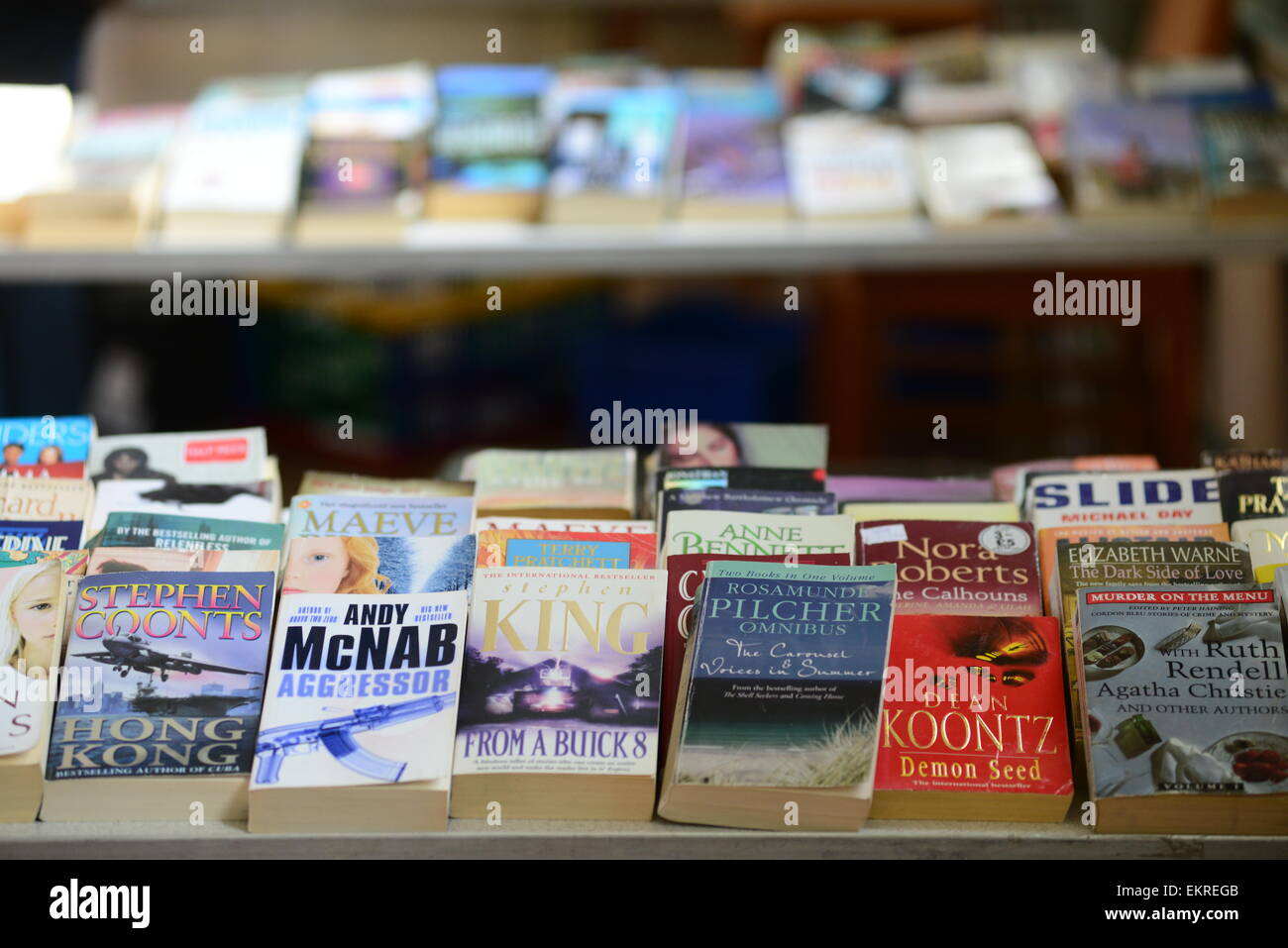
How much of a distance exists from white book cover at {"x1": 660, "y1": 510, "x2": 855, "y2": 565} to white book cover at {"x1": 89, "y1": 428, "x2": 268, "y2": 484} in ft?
1.83

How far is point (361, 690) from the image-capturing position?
139 cm

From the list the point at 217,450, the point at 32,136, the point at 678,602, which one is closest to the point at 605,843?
the point at 678,602

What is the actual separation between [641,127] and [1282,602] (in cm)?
186

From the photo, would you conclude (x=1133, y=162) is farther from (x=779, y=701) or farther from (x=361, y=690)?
(x=361, y=690)

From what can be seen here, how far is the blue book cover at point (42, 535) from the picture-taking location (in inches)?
60.6

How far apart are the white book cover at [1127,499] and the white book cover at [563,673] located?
519 millimetres

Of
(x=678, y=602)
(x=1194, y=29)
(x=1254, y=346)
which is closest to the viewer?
(x=678, y=602)

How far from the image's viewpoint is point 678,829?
1360 millimetres

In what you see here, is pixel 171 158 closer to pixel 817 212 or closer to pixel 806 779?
pixel 817 212

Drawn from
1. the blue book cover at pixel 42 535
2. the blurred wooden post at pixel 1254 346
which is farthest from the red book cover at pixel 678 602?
the blurred wooden post at pixel 1254 346

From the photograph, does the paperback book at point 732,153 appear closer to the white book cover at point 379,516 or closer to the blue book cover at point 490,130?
the blue book cover at point 490,130

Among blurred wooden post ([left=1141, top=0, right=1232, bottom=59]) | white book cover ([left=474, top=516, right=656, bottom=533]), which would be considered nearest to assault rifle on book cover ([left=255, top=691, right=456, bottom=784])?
white book cover ([left=474, top=516, right=656, bottom=533])

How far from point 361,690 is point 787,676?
45 centimetres
